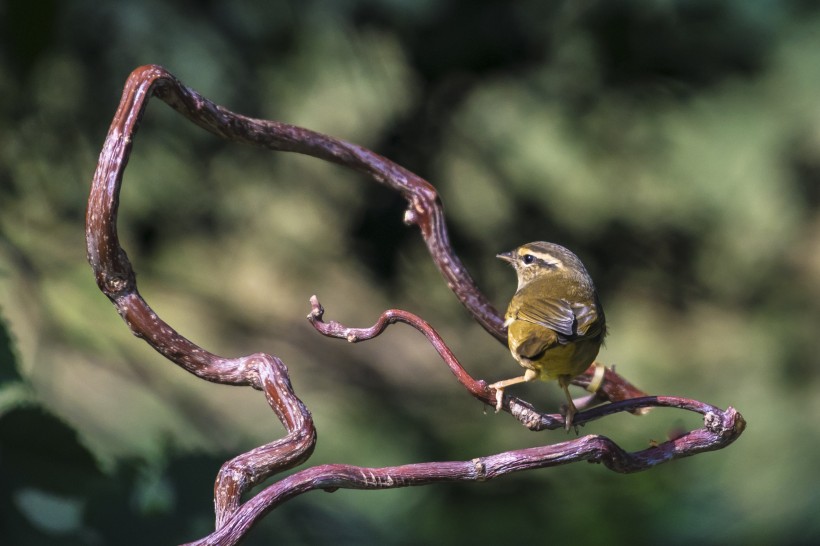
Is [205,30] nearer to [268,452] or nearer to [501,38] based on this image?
[501,38]

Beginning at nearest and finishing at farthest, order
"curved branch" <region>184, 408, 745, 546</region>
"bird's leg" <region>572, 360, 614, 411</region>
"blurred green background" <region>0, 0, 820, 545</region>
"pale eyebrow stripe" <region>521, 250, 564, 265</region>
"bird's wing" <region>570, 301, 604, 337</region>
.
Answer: "curved branch" <region>184, 408, 745, 546</region>, "bird's leg" <region>572, 360, 614, 411</region>, "bird's wing" <region>570, 301, 604, 337</region>, "pale eyebrow stripe" <region>521, 250, 564, 265</region>, "blurred green background" <region>0, 0, 820, 545</region>

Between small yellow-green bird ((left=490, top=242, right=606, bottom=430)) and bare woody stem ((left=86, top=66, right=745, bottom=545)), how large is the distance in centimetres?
11

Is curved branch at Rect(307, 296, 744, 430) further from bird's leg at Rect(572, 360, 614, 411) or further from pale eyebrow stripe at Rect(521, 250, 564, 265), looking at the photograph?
pale eyebrow stripe at Rect(521, 250, 564, 265)

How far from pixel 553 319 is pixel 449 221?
4.04ft

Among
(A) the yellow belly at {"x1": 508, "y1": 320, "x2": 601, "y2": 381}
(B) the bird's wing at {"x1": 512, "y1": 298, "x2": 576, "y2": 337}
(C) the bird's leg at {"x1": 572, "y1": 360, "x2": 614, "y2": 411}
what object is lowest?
(C) the bird's leg at {"x1": 572, "y1": 360, "x2": 614, "y2": 411}

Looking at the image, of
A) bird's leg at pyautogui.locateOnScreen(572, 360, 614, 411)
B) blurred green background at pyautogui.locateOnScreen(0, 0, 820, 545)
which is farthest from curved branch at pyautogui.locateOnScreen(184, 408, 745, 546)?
blurred green background at pyautogui.locateOnScreen(0, 0, 820, 545)

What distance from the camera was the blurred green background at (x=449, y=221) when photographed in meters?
2.40

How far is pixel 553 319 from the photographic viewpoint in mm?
1475

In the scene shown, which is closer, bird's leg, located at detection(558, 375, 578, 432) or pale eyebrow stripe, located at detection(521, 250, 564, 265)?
bird's leg, located at detection(558, 375, 578, 432)

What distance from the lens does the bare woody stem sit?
0.94 metres

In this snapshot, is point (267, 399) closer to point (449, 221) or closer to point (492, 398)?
point (492, 398)

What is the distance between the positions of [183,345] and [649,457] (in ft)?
1.69

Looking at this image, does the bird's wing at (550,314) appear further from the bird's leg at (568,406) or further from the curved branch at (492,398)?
the curved branch at (492,398)

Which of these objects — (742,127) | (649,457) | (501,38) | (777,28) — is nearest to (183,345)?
(649,457)
